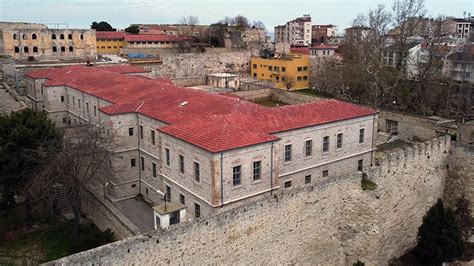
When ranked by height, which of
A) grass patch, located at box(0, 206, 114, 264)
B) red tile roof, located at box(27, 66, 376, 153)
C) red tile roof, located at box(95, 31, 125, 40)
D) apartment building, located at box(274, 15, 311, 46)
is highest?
apartment building, located at box(274, 15, 311, 46)

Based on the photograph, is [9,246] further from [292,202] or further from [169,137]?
[292,202]

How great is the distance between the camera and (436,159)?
24.4 meters

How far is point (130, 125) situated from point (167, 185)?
574cm

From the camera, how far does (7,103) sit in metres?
34.1

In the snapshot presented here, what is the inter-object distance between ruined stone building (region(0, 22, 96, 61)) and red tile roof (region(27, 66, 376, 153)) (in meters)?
29.6

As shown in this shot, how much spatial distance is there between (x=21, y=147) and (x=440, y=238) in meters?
21.1

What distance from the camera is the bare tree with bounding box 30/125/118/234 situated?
2131 cm

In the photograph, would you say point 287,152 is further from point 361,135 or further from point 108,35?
point 108,35

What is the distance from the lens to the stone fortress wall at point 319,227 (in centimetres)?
1368

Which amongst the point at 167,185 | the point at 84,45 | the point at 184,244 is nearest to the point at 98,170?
the point at 167,185

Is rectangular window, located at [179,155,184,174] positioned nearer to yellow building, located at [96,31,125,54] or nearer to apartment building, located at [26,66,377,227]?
apartment building, located at [26,66,377,227]

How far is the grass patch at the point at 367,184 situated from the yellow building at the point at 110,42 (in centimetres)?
6208

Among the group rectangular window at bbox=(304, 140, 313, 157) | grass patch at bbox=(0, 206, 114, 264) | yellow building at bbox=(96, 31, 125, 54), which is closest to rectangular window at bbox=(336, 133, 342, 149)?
rectangular window at bbox=(304, 140, 313, 157)

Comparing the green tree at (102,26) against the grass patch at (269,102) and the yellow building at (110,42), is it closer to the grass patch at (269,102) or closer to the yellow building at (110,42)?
the yellow building at (110,42)
